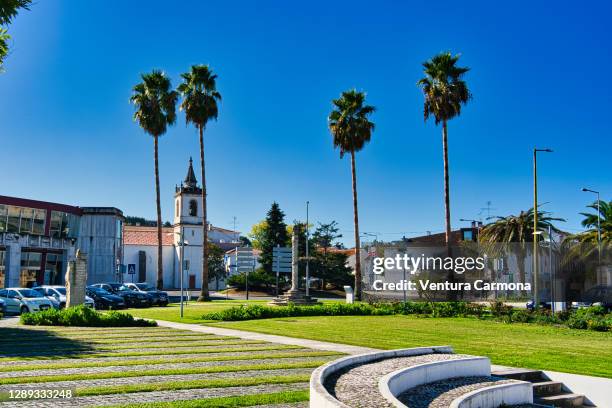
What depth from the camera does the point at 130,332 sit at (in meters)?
19.8

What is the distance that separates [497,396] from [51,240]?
48875mm

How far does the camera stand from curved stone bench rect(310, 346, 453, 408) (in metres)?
7.66

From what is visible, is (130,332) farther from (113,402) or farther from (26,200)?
(26,200)

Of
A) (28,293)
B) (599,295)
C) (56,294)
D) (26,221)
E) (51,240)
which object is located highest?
(26,221)

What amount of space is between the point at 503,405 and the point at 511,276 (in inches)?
1428

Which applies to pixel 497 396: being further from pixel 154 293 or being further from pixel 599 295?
pixel 154 293

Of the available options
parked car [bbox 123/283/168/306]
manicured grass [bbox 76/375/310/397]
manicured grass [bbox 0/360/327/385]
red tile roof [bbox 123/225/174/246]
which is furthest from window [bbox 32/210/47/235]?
manicured grass [bbox 76/375/310/397]

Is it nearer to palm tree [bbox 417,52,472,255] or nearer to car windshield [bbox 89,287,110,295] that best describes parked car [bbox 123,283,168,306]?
car windshield [bbox 89,287,110,295]

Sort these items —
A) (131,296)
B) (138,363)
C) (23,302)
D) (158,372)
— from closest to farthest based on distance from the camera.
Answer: (158,372)
(138,363)
(23,302)
(131,296)

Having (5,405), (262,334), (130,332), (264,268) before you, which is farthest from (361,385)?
(264,268)

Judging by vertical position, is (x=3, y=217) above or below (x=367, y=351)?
above

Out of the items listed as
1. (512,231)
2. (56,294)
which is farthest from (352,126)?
(56,294)

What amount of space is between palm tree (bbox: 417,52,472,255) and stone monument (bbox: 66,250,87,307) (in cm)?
2285

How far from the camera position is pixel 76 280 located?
83.8 feet
